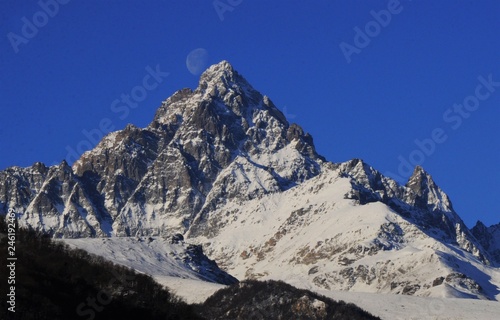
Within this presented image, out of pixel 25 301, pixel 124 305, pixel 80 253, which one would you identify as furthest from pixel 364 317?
pixel 25 301

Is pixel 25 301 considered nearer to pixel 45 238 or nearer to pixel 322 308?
pixel 45 238

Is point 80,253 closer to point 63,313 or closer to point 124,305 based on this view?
point 124,305

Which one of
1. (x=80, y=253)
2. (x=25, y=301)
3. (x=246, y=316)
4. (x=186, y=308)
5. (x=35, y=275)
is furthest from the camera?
(x=246, y=316)

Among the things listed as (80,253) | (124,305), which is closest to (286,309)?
(80,253)

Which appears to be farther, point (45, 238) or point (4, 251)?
point (45, 238)

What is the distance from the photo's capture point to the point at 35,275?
7956 cm

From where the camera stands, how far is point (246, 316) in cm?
19350

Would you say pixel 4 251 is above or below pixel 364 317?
below

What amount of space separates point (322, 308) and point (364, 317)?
391 inches

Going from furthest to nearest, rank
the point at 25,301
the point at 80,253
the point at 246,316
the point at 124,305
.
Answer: the point at 246,316 < the point at 80,253 < the point at 124,305 < the point at 25,301

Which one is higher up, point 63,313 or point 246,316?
point 246,316

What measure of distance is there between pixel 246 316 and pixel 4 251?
385 ft

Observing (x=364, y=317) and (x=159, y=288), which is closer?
(x=159, y=288)

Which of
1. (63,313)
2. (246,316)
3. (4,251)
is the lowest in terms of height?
(63,313)
